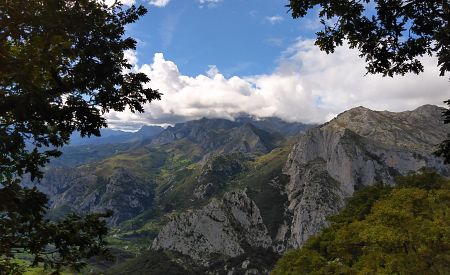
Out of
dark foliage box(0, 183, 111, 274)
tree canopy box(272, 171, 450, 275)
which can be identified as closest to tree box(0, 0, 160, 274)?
dark foliage box(0, 183, 111, 274)

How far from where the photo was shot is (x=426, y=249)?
40562 millimetres

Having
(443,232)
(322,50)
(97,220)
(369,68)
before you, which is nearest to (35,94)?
(97,220)

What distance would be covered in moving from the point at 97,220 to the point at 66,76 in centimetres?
618

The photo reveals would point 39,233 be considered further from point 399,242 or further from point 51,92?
point 399,242

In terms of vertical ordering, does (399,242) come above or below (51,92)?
below

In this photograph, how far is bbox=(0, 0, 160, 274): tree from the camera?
14.0 metres

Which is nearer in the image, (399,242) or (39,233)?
(39,233)

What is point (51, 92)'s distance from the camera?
622 inches

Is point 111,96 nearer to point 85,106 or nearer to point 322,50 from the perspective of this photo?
point 85,106

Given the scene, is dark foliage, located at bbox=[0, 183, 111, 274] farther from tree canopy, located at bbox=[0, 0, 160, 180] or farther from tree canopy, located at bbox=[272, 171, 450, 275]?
tree canopy, located at bbox=[272, 171, 450, 275]

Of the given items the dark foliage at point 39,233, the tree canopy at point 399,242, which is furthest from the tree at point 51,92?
the tree canopy at point 399,242

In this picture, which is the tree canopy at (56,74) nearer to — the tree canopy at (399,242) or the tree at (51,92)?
the tree at (51,92)

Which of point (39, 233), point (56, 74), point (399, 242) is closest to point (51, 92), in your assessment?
point (56, 74)

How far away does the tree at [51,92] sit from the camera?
1404 cm
